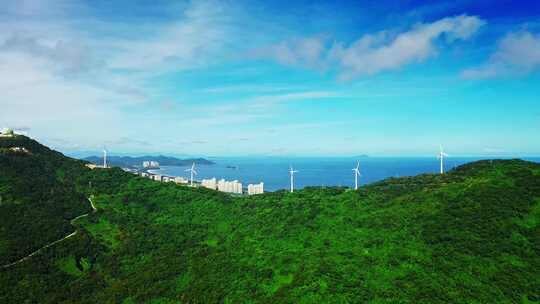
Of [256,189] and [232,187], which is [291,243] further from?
[232,187]

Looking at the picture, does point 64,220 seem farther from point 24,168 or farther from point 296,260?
point 296,260

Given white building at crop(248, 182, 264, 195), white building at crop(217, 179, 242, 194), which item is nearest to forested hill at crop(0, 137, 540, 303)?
white building at crop(248, 182, 264, 195)

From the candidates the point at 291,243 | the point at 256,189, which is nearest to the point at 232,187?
the point at 256,189

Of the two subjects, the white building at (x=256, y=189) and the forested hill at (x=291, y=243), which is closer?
the forested hill at (x=291, y=243)

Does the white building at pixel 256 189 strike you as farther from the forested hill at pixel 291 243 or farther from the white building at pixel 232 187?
the forested hill at pixel 291 243

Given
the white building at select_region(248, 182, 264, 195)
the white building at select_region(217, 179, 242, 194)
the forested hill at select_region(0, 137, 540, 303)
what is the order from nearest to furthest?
Result: 1. the forested hill at select_region(0, 137, 540, 303)
2. the white building at select_region(248, 182, 264, 195)
3. the white building at select_region(217, 179, 242, 194)

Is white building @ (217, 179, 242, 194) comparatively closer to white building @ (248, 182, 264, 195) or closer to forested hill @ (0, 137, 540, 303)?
white building @ (248, 182, 264, 195)

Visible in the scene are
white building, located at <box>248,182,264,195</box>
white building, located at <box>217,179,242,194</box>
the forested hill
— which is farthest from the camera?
white building, located at <box>217,179,242,194</box>

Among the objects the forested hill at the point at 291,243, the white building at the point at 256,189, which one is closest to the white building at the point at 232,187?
the white building at the point at 256,189

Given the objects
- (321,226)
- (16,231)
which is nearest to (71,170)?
(16,231)
